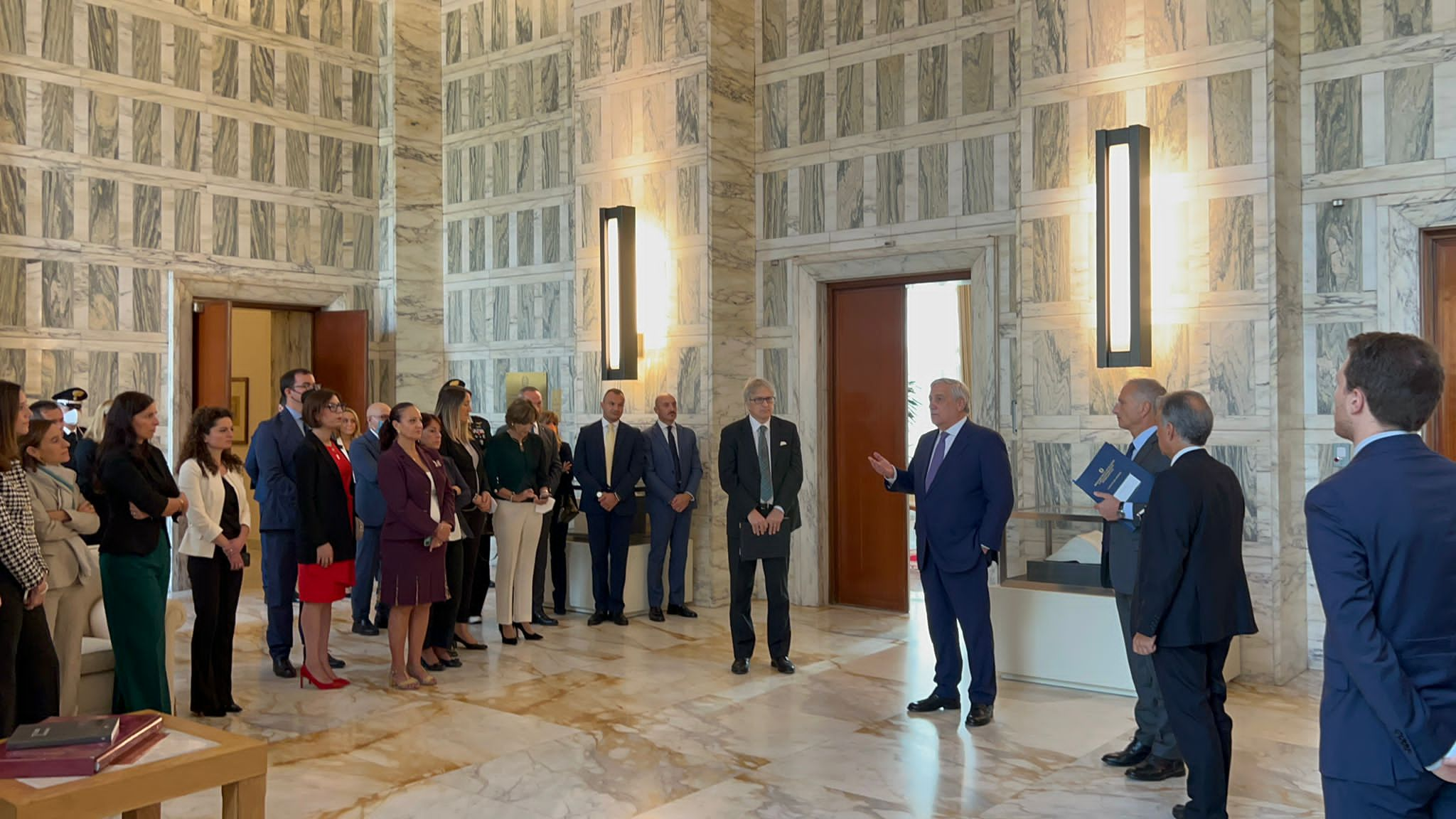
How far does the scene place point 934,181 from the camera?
8.63m

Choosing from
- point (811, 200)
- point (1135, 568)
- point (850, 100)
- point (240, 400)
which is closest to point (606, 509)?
point (811, 200)

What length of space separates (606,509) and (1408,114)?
19.2 ft

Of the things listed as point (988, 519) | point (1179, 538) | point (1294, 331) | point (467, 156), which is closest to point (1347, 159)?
point (1294, 331)

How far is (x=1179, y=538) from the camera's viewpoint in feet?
12.7

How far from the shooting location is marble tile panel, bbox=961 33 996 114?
329 inches

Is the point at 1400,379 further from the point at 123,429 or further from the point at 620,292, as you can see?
the point at 620,292

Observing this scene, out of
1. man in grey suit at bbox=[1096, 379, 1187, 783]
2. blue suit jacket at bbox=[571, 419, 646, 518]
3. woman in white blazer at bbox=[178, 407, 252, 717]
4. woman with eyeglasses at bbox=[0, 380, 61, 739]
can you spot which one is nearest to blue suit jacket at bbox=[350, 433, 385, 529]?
woman in white blazer at bbox=[178, 407, 252, 717]

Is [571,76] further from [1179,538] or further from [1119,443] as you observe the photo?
[1179,538]

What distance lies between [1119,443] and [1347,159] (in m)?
2.19

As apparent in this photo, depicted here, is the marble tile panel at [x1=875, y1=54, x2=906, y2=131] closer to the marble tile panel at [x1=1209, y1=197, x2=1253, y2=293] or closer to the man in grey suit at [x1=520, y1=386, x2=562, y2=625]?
the marble tile panel at [x1=1209, y1=197, x2=1253, y2=293]

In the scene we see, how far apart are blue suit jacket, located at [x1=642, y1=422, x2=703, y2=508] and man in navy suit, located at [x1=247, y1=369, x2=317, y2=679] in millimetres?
2720

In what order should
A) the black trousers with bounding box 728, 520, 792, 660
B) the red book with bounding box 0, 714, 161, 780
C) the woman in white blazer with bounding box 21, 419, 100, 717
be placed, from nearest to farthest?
the red book with bounding box 0, 714, 161, 780, the woman in white blazer with bounding box 21, 419, 100, 717, the black trousers with bounding box 728, 520, 792, 660

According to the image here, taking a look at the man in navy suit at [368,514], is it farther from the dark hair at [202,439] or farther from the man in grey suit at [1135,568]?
the man in grey suit at [1135,568]

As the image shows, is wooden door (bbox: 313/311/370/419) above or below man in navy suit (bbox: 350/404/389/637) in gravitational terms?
above
